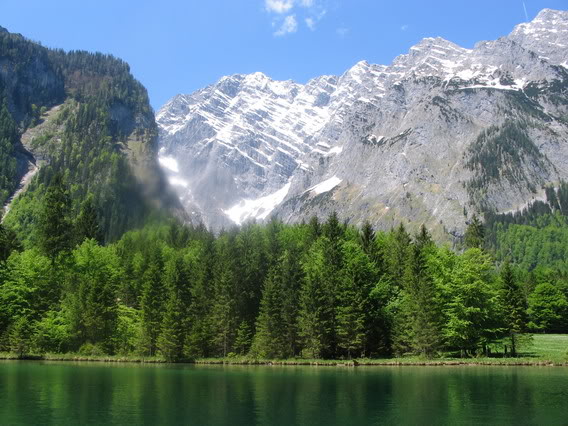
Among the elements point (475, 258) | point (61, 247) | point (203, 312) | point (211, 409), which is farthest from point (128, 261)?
point (211, 409)

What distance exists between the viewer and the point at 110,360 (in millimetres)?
84562

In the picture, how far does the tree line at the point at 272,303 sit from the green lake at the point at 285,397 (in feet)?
49.4

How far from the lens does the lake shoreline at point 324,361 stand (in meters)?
72.8

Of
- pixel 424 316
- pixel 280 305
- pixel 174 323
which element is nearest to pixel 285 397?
pixel 424 316

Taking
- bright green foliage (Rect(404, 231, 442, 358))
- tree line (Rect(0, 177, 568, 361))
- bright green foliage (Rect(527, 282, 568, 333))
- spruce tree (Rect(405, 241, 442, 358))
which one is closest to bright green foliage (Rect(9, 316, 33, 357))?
tree line (Rect(0, 177, 568, 361))

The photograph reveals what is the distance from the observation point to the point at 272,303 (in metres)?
83.7

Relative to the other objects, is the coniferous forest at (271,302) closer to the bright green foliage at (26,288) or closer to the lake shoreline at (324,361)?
the bright green foliage at (26,288)

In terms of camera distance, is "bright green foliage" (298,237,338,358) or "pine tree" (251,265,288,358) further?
"pine tree" (251,265,288,358)

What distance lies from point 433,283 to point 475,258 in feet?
28.4

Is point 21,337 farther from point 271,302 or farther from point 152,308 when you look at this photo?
point 271,302

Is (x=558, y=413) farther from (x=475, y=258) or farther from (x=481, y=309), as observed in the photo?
(x=475, y=258)

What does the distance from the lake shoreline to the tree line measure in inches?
73.4

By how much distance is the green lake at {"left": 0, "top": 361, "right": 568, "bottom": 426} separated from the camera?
3522 cm

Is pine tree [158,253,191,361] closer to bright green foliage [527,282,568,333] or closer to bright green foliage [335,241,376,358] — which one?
bright green foliage [335,241,376,358]
